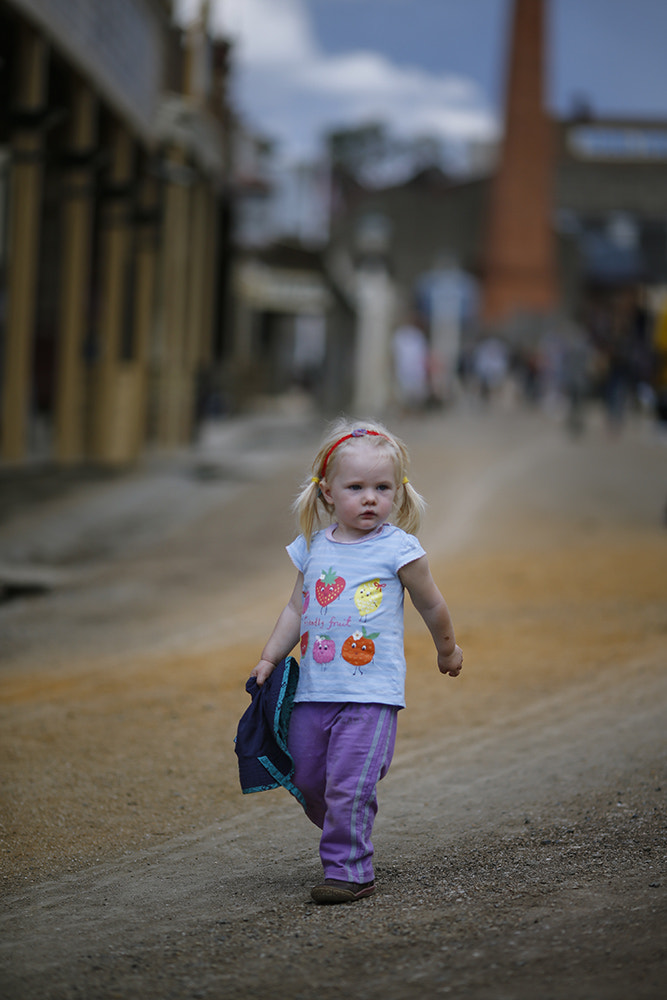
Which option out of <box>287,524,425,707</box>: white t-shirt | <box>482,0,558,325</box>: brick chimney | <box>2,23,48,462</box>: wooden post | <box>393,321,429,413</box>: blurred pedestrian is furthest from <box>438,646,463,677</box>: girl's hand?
<box>482,0,558,325</box>: brick chimney

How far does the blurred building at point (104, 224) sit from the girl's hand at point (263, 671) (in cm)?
1000

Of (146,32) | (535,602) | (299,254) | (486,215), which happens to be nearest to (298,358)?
(486,215)

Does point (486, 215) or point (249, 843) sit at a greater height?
point (486, 215)

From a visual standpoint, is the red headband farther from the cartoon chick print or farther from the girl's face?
the cartoon chick print

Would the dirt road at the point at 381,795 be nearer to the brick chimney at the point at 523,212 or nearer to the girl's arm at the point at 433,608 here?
the girl's arm at the point at 433,608

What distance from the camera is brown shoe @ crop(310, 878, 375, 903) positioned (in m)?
3.49

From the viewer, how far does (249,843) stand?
4.20 m

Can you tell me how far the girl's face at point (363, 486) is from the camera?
3695 millimetres

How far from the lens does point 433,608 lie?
147 inches

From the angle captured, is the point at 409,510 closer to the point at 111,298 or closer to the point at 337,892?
the point at 337,892

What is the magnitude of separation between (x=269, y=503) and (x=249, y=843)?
903cm

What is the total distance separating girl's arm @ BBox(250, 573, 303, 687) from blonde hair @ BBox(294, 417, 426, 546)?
173mm

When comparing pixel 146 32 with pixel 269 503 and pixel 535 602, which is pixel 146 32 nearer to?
pixel 269 503

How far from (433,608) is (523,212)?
1747 inches
